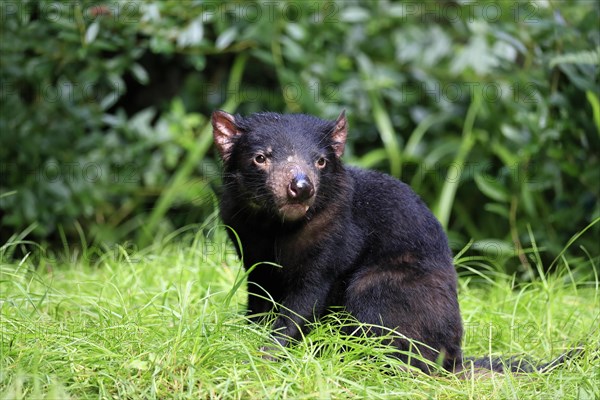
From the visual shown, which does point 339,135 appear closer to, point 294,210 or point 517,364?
point 294,210

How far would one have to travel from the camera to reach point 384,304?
346 cm

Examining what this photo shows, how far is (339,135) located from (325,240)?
53cm

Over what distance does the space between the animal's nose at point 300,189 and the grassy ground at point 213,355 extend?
46 centimetres

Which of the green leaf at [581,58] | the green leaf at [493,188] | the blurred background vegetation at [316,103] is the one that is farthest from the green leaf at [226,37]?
the green leaf at [581,58]

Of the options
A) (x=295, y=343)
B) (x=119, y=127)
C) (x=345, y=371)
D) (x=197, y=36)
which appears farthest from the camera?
(x=119, y=127)

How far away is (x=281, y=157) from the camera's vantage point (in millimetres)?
3477

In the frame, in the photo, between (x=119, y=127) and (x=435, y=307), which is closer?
(x=435, y=307)

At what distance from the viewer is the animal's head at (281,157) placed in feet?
11.1

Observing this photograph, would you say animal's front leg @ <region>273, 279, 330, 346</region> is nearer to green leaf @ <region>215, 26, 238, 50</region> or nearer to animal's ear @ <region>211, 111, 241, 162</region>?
animal's ear @ <region>211, 111, 241, 162</region>

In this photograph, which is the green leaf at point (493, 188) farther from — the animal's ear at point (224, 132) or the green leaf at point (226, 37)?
the animal's ear at point (224, 132)

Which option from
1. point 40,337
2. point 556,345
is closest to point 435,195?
point 556,345

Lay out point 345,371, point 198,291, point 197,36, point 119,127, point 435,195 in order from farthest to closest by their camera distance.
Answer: point 435,195, point 119,127, point 197,36, point 198,291, point 345,371

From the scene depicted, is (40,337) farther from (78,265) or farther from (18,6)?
(18,6)

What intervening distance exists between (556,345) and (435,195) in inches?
120
